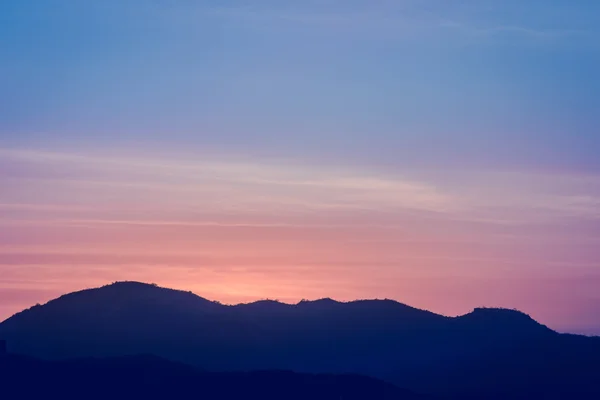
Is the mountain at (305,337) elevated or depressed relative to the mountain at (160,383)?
elevated

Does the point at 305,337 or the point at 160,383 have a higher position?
the point at 305,337

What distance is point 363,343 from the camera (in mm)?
101312

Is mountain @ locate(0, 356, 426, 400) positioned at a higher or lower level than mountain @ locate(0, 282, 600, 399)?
lower

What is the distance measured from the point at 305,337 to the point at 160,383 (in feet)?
120

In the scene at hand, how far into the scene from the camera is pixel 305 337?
10231 centimetres

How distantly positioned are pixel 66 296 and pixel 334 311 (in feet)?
88.2

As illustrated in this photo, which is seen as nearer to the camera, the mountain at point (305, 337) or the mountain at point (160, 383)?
the mountain at point (160, 383)

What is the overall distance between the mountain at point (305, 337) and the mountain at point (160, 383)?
16824 millimetres

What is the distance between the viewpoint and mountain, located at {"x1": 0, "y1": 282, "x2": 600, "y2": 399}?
88.6m

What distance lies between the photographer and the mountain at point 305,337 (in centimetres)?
8862

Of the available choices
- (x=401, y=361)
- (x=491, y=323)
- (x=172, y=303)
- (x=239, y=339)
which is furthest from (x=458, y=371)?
(x=172, y=303)

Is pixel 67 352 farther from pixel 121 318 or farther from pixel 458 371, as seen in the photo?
pixel 458 371

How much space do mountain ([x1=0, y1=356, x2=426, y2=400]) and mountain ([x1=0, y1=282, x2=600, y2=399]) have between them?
16824 millimetres

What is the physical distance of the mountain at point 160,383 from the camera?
6538 cm
